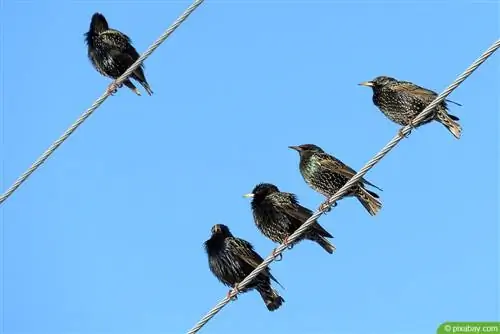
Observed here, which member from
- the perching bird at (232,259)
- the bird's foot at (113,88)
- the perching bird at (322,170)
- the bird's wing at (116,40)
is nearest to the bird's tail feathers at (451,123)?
the perching bird at (322,170)

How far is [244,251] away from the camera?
9555 millimetres

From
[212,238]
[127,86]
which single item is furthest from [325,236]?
[127,86]

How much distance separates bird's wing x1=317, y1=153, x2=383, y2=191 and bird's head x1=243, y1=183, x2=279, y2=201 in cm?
46

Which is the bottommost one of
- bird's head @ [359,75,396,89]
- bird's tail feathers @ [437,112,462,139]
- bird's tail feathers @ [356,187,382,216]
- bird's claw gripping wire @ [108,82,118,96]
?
bird's tail feathers @ [356,187,382,216]

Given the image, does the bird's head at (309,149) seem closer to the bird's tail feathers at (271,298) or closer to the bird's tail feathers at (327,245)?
the bird's tail feathers at (327,245)

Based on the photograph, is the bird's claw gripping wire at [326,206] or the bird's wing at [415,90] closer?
the bird's claw gripping wire at [326,206]

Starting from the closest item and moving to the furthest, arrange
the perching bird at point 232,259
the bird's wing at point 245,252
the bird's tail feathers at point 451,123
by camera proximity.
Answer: the bird's tail feathers at point 451,123
the perching bird at point 232,259
the bird's wing at point 245,252

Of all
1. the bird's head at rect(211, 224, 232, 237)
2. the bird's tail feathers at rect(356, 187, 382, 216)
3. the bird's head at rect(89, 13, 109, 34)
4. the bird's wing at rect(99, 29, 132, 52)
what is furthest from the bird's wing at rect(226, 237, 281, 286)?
the bird's head at rect(89, 13, 109, 34)

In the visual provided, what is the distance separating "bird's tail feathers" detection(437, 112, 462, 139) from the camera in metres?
8.99

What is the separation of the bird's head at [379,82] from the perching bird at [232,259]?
179 centimetres

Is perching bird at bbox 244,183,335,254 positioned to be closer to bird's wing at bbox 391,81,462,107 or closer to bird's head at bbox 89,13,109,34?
bird's wing at bbox 391,81,462,107

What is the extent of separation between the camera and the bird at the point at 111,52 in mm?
12141

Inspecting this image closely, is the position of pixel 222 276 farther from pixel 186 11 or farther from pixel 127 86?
pixel 127 86

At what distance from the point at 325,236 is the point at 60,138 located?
217 cm
